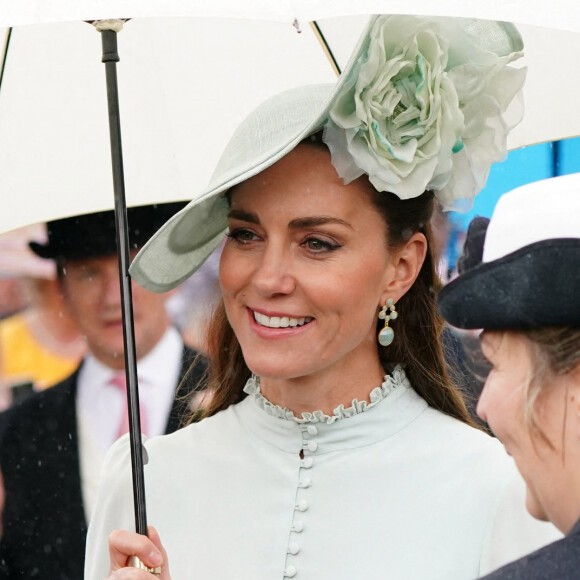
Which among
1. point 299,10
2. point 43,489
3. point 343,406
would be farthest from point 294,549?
point 43,489

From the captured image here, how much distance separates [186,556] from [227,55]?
4.65ft

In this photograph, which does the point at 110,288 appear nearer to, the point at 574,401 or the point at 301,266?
the point at 301,266

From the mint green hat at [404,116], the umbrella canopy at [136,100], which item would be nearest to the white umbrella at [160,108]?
the umbrella canopy at [136,100]

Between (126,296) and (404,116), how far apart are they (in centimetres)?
78

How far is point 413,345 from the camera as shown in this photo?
10.7 feet

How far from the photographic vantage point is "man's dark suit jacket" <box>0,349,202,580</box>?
5.12m

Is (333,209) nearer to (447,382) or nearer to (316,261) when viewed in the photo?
(316,261)

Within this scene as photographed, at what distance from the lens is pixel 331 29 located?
320 cm

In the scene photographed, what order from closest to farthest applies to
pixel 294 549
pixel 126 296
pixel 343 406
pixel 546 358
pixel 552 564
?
pixel 552 564, pixel 546 358, pixel 126 296, pixel 294 549, pixel 343 406

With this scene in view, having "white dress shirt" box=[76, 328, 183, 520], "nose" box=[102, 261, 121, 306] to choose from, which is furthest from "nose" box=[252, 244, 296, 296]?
"nose" box=[102, 261, 121, 306]

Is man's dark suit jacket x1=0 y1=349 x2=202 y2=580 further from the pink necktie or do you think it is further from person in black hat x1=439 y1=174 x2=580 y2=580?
person in black hat x1=439 y1=174 x2=580 y2=580

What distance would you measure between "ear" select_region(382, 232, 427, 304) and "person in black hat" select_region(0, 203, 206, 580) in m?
2.12

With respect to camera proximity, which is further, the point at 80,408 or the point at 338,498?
the point at 80,408

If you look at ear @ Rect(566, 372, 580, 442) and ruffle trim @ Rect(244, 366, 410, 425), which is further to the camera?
ruffle trim @ Rect(244, 366, 410, 425)
